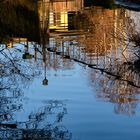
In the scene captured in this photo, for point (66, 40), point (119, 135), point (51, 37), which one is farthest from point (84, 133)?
point (51, 37)

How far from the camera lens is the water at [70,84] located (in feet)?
39.1

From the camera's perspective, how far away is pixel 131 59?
18.3 meters

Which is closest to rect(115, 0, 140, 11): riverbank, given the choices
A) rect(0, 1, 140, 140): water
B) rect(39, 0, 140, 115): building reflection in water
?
rect(39, 0, 140, 115): building reflection in water

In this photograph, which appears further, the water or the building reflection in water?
the building reflection in water

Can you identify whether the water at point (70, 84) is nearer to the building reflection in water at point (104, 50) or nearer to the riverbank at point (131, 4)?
the building reflection in water at point (104, 50)

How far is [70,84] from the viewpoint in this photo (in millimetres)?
16125

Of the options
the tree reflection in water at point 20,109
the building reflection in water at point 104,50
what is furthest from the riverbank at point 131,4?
the tree reflection in water at point 20,109

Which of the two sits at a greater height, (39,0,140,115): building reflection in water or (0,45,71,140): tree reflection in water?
(39,0,140,115): building reflection in water

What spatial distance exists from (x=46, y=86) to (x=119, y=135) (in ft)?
16.7

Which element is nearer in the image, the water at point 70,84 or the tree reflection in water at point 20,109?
the tree reflection in water at point 20,109

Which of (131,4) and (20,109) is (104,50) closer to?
(20,109)

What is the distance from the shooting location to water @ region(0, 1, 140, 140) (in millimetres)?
11914

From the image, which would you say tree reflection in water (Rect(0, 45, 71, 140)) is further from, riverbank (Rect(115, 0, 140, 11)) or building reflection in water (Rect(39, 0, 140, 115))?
riverbank (Rect(115, 0, 140, 11))

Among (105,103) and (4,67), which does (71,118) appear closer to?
(105,103)
